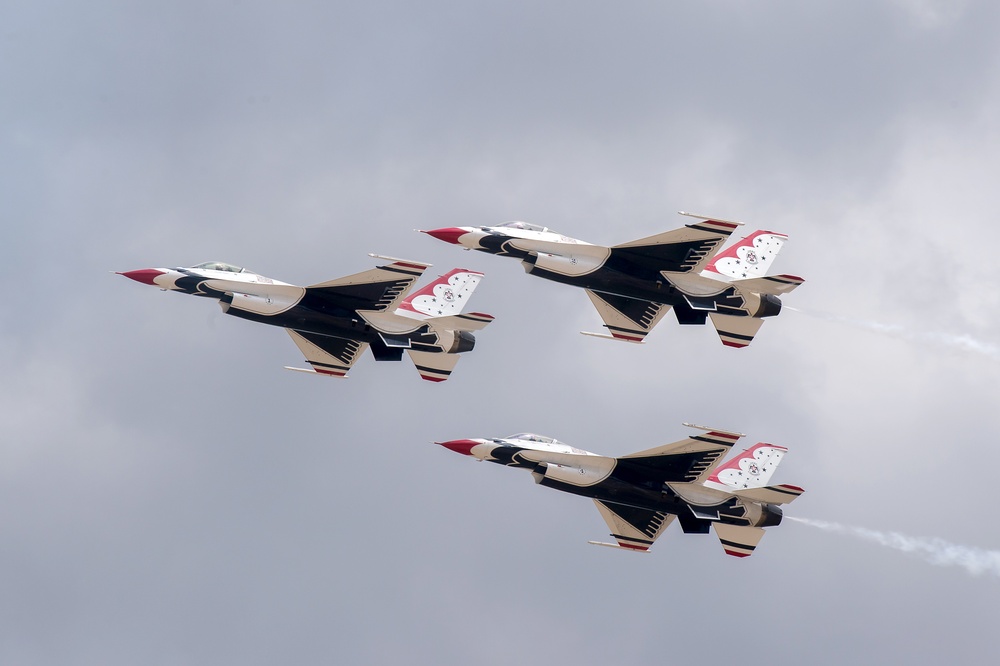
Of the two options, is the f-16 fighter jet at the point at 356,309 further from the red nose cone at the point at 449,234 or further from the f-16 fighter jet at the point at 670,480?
the f-16 fighter jet at the point at 670,480

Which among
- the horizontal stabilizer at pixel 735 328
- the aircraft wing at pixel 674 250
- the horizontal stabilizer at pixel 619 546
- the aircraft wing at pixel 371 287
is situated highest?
the aircraft wing at pixel 674 250

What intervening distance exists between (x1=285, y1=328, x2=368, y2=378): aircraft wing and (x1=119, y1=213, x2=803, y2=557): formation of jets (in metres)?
0.04

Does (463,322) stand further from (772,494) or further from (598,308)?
(772,494)

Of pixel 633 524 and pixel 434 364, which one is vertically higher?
pixel 434 364

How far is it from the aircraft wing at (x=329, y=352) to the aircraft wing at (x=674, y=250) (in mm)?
12005

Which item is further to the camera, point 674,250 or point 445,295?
point 445,295

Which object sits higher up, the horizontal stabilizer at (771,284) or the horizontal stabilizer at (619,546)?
the horizontal stabilizer at (771,284)

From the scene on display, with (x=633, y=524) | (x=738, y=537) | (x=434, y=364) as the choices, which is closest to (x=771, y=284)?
(x=738, y=537)

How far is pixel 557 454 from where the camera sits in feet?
276

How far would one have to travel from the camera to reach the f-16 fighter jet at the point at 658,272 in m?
85.2

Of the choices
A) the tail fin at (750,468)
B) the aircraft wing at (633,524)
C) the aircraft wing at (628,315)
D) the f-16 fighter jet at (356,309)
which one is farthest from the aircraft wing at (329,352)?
the tail fin at (750,468)

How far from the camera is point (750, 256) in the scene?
3607 inches

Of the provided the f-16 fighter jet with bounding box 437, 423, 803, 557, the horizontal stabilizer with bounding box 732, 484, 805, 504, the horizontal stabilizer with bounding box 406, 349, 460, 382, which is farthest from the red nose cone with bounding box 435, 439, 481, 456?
the horizontal stabilizer with bounding box 732, 484, 805, 504

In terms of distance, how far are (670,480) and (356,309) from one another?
14650 millimetres
